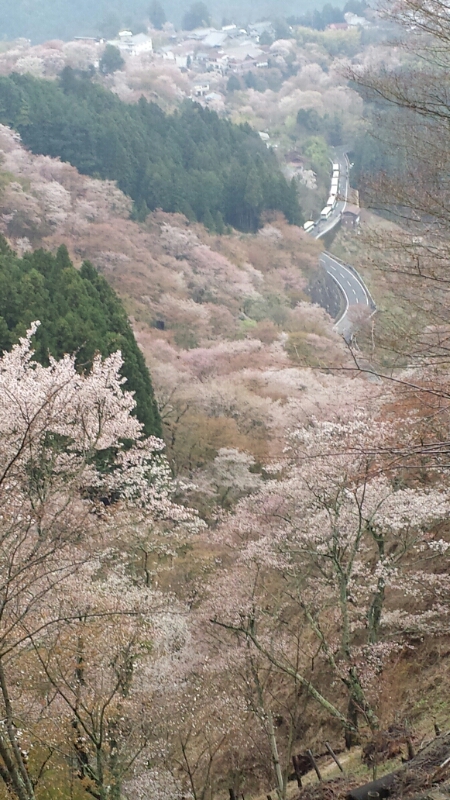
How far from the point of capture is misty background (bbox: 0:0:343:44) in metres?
93.9

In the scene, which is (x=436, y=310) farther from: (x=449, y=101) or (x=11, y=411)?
(x=11, y=411)

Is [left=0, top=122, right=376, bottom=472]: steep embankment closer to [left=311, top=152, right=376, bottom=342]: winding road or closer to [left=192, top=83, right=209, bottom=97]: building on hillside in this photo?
[left=311, top=152, right=376, bottom=342]: winding road

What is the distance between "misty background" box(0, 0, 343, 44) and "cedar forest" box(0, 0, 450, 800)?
238 feet

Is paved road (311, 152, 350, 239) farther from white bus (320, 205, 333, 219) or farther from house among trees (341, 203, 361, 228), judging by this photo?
house among trees (341, 203, 361, 228)

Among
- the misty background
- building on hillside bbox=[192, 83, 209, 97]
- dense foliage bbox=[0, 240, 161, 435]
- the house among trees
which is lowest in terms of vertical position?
dense foliage bbox=[0, 240, 161, 435]

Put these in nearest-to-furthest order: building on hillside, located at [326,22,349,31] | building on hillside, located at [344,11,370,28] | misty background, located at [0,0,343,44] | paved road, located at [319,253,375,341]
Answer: paved road, located at [319,253,375,341] → building on hillside, located at [326,22,349,31] → building on hillside, located at [344,11,370,28] → misty background, located at [0,0,343,44]

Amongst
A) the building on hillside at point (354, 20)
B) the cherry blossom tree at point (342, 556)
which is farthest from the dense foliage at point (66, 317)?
the building on hillside at point (354, 20)

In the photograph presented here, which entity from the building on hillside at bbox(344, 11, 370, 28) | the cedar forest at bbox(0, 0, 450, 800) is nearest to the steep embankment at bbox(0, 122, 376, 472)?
the cedar forest at bbox(0, 0, 450, 800)

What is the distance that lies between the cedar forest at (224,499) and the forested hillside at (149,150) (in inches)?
112

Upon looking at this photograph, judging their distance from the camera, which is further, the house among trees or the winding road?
the house among trees

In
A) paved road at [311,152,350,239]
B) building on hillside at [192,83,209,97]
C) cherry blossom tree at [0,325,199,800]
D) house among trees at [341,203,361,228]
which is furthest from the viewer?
building on hillside at [192,83,209,97]

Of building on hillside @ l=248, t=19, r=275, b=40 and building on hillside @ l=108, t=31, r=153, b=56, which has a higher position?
building on hillside @ l=248, t=19, r=275, b=40

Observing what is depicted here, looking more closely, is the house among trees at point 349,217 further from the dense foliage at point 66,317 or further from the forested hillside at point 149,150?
the dense foliage at point 66,317

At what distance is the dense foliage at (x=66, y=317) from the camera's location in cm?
1683
